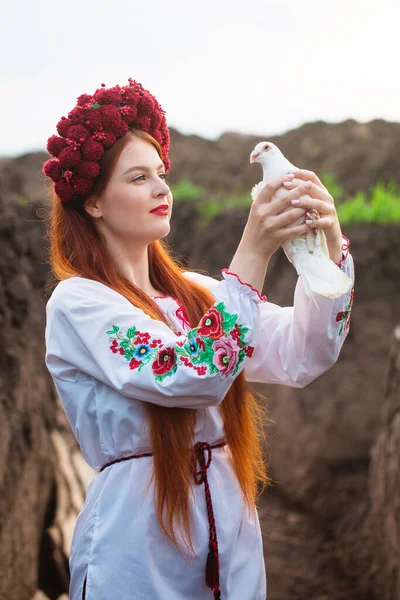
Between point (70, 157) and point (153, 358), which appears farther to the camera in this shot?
point (70, 157)

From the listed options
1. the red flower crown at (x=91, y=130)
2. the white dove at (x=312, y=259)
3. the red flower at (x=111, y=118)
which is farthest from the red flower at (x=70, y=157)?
the white dove at (x=312, y=259)

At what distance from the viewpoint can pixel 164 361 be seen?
1.53 meters

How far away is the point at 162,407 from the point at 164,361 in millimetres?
160

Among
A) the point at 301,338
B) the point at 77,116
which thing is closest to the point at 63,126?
the point at 77,116

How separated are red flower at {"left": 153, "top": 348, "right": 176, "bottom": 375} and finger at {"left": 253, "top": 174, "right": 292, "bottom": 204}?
391mm

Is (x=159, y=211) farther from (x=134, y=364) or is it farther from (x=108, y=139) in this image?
(x=134, y=364)

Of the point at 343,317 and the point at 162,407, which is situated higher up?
the point at 343,317

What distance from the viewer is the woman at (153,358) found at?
61.4 inches

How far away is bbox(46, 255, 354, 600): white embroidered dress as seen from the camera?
5.01ft

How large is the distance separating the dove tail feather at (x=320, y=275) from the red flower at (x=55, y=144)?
2.24 feet

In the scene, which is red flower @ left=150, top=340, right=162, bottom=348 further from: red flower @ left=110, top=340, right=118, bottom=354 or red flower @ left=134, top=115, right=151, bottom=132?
red flower @ left=134, top=115, right=151, bottom=132

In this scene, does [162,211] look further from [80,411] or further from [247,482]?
[247,482]

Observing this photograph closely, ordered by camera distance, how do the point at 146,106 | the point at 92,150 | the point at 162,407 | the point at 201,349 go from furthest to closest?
the point at 146,106, the point at 92,150, the point at 162,407, the point at 201,349

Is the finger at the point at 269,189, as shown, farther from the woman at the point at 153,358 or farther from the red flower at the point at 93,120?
the red flower at the point at 93,120
